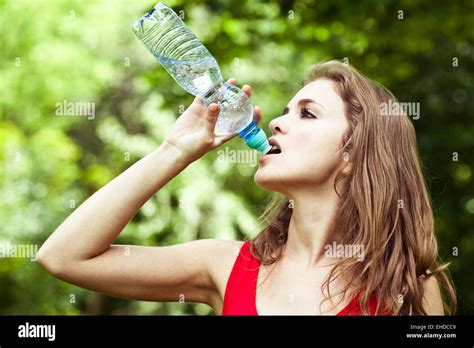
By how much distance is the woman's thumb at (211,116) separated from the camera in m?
2.35

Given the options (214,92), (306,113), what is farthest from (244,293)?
(214,92)

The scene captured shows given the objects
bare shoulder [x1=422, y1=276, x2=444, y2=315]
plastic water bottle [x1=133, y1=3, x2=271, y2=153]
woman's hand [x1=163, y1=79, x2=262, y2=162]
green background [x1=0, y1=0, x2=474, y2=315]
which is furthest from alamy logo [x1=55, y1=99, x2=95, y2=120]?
bare shoulder [x1=422, y1=276, x2=444, y2=315]

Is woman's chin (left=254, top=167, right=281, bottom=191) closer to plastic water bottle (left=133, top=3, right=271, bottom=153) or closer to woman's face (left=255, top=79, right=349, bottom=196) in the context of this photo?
woman's face (left=255, top=79, right=349, bottom=196)

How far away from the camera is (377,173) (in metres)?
2.61

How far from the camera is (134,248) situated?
245 centimetres

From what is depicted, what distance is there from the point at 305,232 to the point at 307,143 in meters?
0.31

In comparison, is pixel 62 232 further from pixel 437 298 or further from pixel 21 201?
pixel 21 201

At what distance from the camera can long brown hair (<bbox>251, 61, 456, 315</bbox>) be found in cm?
247

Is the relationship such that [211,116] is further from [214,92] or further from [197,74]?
[197,74]

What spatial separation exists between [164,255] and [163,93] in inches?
122

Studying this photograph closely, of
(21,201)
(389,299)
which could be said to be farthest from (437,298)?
(21,201)
